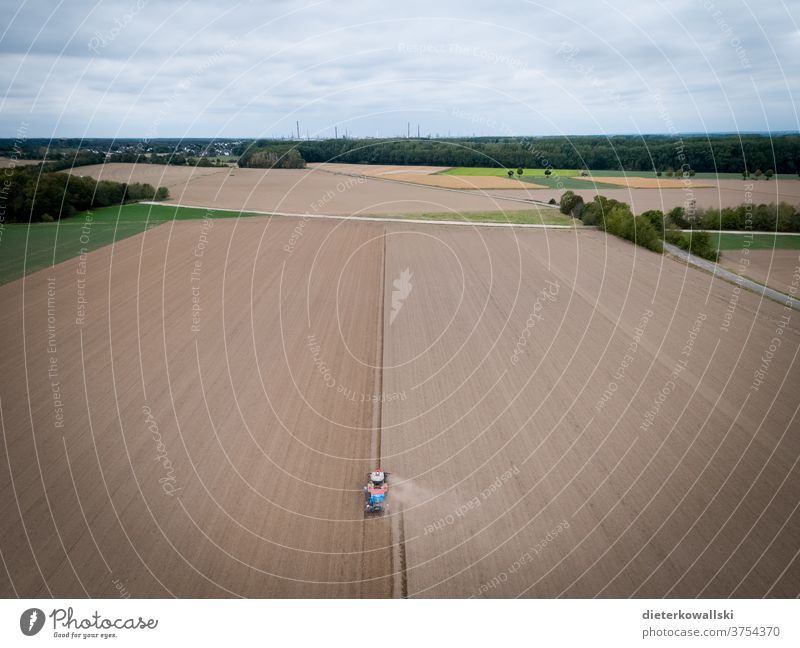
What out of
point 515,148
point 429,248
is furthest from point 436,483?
point 515,148

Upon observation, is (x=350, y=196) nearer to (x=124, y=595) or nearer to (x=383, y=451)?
(x=383, y=451)

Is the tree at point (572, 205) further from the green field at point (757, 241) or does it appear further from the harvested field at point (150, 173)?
the harvested field at point (150, 173)

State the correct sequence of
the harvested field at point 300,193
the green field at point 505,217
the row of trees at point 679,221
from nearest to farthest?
1. the row of trees at point 679,221
2. the green field at point 505,217
3. the harvested field at point 300,193

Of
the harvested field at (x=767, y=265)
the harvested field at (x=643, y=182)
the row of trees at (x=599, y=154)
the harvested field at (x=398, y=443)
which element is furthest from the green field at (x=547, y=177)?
the harvested field at (x=398, y=443)

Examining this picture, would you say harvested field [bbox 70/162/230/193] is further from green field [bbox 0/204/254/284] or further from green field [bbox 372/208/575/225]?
green field [bbox 372/208/575/225]

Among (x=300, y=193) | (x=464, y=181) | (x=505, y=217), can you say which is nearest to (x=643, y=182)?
(x=464, y=181)

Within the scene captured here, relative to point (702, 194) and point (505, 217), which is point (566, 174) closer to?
point (702, 194)
